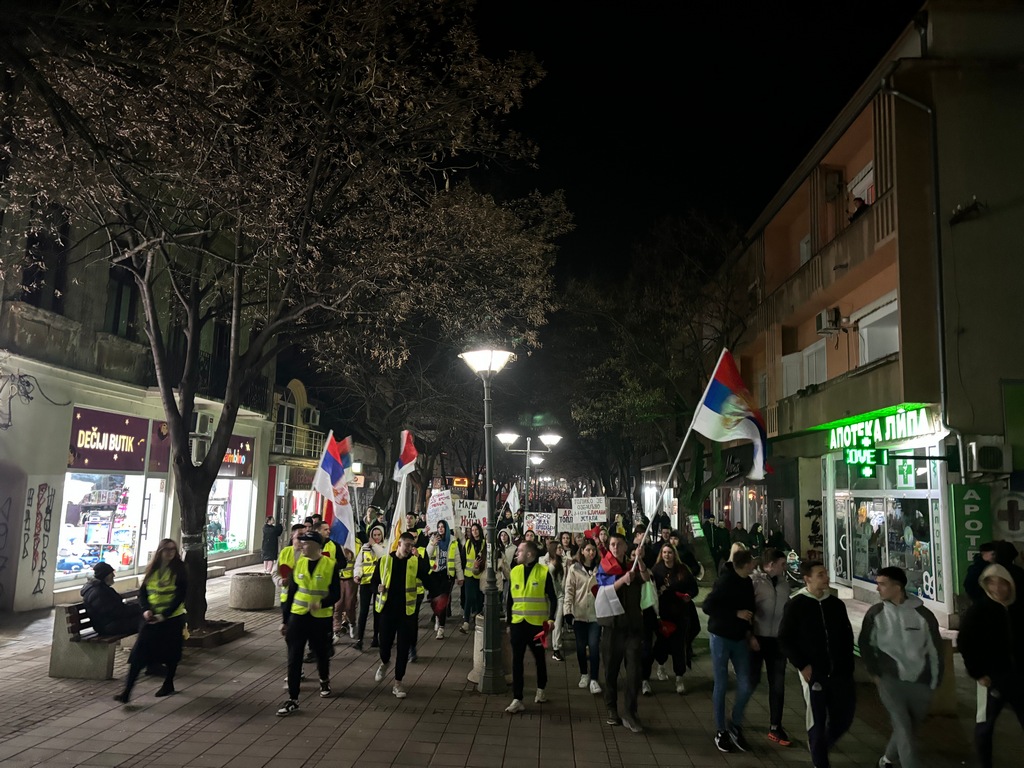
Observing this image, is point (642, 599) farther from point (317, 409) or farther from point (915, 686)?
point (317, 409)

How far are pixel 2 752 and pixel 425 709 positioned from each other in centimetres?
369

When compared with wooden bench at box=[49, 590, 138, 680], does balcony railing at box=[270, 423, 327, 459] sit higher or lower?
higher

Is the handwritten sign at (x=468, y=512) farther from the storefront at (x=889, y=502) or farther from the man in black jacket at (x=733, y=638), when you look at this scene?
the man in black jacket at (x=733, y=638)

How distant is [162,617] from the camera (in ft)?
27.1

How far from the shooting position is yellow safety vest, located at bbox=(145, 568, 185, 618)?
8289 millimetres

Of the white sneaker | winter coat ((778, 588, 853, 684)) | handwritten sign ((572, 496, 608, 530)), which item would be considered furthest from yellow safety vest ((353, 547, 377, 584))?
winter coat ((778, 588, 853, 684))

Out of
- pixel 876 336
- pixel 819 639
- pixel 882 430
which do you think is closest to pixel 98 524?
pixel 819 639

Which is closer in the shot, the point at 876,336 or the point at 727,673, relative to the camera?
the point at 727,673

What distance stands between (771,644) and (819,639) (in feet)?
3.69

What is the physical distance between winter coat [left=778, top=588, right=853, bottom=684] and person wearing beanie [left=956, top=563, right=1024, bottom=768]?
0.83 m

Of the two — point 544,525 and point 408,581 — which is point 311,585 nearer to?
point 408,581

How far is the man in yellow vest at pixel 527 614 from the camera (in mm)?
7906

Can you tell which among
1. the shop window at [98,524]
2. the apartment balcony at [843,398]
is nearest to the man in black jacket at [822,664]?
the apartment balcony at [843,398]

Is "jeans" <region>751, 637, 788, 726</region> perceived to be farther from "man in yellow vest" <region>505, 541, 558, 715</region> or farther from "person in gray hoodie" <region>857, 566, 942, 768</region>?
"man in yellow vest" <region>505, 541, 558, 715</region>
